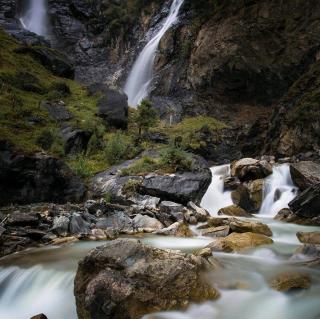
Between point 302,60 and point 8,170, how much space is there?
75.4ft

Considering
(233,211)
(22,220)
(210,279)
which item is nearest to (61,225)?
(22,220)

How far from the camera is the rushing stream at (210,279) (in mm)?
6168

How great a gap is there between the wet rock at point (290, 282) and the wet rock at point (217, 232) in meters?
3.99

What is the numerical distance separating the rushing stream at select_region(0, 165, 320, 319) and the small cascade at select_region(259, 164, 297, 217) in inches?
188

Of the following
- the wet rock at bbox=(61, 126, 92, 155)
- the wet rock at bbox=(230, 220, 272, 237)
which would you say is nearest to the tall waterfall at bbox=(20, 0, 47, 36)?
the wet rock at bbox=(61, 126, 92, 155)

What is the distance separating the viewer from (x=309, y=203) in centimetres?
1388

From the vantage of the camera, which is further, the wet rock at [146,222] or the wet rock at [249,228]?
the wet rock at [146,222]

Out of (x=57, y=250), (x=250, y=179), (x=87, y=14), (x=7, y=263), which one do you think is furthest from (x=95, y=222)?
(x=87, y=14)

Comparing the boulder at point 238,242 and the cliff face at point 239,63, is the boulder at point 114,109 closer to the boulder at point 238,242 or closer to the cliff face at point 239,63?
the cliff face at point 239,63

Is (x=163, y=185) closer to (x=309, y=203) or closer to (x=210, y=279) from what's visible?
(x=309, y=203)

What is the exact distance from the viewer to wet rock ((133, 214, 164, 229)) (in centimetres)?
1212

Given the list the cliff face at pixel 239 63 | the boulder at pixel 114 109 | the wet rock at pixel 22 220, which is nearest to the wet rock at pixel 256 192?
the cliff face at pixel 239 63

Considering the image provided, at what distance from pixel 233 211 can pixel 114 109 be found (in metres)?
12.4

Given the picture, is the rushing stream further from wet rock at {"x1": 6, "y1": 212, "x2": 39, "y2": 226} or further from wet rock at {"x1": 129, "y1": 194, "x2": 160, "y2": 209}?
wet rock at {"x1": 129, "y1": 194, "x2": 160, "y2": 209}
